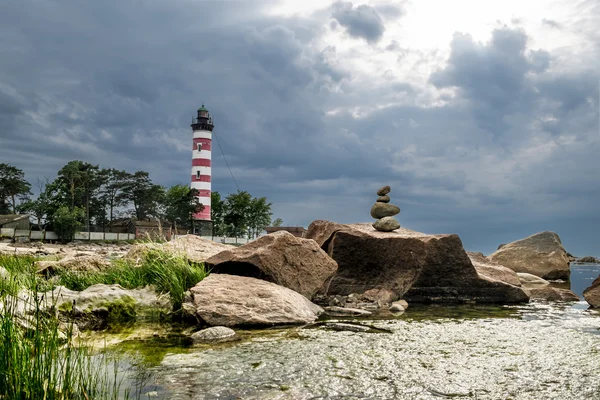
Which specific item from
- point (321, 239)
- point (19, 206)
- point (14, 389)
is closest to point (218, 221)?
point (19, 206)

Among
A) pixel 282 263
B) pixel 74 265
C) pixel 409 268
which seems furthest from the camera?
pixel 409 268

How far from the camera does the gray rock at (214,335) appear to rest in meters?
7.98

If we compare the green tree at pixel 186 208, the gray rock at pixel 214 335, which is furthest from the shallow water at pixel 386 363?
the green tree at pixel 186 208

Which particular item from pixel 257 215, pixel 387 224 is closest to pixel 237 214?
pixel 257 215

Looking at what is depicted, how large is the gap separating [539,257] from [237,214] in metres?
60.7

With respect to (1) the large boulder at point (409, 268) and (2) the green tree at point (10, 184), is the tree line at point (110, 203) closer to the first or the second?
(2) the green tree at point (10, 184)

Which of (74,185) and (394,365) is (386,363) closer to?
(394,365)

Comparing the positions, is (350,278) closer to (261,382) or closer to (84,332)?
(84,332)

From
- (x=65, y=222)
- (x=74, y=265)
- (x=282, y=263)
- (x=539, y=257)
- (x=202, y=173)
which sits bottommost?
(x=74, y=265)

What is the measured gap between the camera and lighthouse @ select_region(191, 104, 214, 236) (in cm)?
7169

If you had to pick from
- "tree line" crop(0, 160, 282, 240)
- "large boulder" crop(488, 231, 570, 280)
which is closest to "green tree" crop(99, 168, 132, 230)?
"tree line" crop(0, 160, 282, 240)

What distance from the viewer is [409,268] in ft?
47.9

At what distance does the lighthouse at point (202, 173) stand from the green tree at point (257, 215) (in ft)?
37.3

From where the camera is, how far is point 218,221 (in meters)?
84.2
